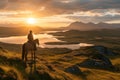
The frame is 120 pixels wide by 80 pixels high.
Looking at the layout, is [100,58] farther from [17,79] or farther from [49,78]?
[17,79]

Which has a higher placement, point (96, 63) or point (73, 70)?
point (73, 70)

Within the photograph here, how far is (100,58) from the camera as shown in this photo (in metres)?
146

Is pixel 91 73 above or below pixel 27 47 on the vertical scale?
below

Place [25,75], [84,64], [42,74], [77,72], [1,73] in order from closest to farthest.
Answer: [1,73] → [25,75] → [42,74] → [77,72] → [84,64]

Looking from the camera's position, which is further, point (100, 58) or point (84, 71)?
point (100, 58)

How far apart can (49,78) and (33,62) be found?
6852 mm

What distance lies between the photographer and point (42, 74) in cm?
6738

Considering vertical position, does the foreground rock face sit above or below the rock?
below

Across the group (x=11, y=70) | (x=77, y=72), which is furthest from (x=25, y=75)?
Answer: (x=77, y=72)

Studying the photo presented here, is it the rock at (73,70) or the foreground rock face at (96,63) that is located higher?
the rock at (73,70)

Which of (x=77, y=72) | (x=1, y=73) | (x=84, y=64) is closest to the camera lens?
(x=1, y=73)

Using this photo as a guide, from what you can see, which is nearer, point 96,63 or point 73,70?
point 73,70

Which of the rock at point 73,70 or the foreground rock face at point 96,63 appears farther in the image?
the foreground rock face at point 96,63

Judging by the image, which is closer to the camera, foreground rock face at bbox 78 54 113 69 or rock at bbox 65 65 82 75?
rock at bbox 65 65 82 75
